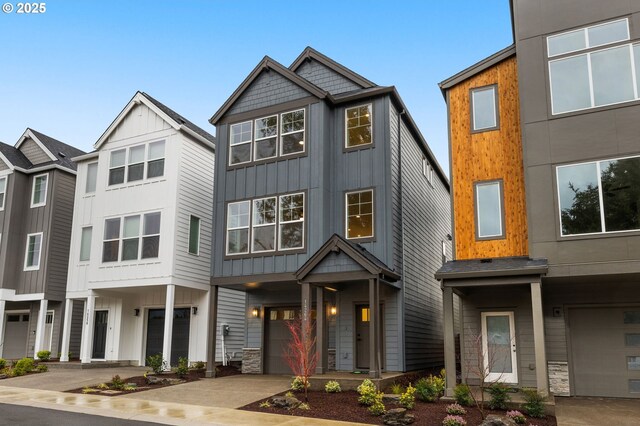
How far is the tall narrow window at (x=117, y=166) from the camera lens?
65.7ft

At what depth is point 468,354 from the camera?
535 inches

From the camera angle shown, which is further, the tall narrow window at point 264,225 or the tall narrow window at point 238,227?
the tall narrow window at point 238,227

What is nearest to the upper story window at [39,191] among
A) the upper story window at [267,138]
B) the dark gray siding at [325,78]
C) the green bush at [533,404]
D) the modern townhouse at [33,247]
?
the modern townhouse at [33,247]

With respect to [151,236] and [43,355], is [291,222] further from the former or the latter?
[43,355]

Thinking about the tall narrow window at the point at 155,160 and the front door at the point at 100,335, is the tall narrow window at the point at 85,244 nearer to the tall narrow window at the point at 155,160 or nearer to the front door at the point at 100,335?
the front door at the point at 100,335

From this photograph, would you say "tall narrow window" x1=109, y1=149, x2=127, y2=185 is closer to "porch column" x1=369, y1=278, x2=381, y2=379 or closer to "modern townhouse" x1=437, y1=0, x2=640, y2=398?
"porch column" x1=369, y1=278, x2=381, y2=379

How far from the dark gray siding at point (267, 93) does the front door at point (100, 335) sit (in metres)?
10.1

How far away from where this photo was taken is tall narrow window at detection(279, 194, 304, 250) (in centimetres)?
1565

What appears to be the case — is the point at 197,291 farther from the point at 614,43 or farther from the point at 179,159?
the point at 614,43

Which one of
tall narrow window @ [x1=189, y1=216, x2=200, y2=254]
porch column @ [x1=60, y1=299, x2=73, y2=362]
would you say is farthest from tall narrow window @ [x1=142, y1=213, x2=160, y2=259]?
porch column @ [x1=60, y1=299, x2=73, y2=362]

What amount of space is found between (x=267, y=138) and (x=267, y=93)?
155 cm

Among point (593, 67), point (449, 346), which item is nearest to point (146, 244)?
point (449, 346)

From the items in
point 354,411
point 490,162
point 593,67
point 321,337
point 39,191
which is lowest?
point 354,411

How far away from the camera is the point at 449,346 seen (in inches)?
473
